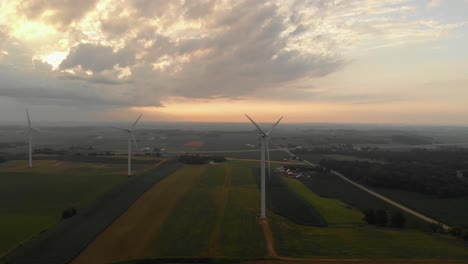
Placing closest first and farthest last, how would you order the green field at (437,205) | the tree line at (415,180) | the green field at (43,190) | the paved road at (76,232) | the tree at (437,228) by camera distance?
the paved road at (76,232) → the green field at (43,190) → the tree at (437,228) → the green field at (437,205) → the tree line at (415,180)

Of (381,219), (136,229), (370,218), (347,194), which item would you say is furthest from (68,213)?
(347,194)

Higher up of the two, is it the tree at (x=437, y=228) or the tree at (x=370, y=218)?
the tree at (x=370, y=218)

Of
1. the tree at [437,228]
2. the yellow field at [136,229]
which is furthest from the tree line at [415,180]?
the yellow field at [136,229]

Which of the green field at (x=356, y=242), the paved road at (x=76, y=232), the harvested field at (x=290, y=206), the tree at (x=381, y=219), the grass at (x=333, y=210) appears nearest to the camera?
the paved road at (x=76, y=232)

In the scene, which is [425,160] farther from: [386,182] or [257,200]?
[257,200]

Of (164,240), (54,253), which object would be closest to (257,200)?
(164,240)

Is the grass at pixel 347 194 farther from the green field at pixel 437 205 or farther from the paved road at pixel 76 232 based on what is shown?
the paved road at pixel 76 232

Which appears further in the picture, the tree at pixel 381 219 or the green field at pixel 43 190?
the tree at pixel 381 219

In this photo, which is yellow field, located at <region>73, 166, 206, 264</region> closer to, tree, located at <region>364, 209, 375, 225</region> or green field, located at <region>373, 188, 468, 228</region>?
tree, located at <region>364, 209, 375, 225</region>
